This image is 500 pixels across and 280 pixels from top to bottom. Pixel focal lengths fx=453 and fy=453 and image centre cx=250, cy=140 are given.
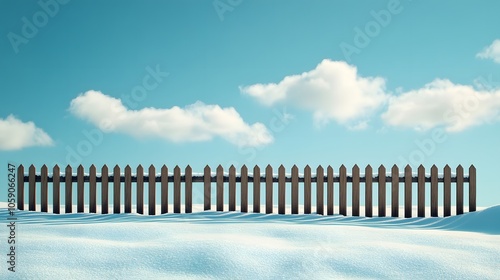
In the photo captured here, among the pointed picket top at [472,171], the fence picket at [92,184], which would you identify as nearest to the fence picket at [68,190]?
the fence picket at [92,184]

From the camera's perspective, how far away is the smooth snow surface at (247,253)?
432cm

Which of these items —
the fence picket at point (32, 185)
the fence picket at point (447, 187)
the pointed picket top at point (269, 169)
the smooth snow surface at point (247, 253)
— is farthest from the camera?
the fence picket at point (32, 185)

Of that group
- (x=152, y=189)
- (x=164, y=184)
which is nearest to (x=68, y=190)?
(x=152, y=189)

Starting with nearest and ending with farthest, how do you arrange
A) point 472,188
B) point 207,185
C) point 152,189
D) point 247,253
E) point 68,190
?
point 247,253 → point 207,185 → point 152,189 → point 472,188 → point 68,190

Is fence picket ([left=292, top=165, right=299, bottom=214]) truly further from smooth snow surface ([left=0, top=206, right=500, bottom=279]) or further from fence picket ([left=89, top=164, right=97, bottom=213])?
fence picket ([left=89, top=164, right=97, bottom=213])

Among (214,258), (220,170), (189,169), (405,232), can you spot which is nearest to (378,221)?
(405,232)

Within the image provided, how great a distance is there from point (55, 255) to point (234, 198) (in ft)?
15.9

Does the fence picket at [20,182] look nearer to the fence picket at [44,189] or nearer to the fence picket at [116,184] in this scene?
the fence picket at [44,189]

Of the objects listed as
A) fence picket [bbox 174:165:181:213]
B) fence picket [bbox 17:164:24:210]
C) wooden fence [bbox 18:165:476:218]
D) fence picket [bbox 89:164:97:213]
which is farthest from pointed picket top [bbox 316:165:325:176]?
fence picket [bbox 17:164:24:210]

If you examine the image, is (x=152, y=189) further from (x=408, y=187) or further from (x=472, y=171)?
(x=472, y=171)

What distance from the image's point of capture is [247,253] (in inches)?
185

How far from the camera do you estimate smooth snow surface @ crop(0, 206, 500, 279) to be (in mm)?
4316

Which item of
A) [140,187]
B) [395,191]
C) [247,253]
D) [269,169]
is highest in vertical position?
[269,169]

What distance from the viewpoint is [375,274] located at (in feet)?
14.3
